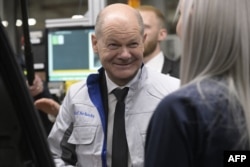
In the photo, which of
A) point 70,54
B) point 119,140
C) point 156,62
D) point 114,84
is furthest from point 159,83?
point 70,54

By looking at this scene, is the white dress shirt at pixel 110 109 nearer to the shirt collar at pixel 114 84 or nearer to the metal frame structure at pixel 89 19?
the shirt collar at pixel 114 84

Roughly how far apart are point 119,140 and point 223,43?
904 millimetres

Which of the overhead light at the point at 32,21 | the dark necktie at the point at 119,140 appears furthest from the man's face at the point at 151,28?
the overhead light at the point at 32,21

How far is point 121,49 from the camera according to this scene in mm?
2252

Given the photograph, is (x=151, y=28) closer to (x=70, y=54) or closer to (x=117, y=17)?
(x=70, y=54)

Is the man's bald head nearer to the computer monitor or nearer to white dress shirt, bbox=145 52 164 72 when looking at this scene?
white dress shirt, bbox=145 52 164 72

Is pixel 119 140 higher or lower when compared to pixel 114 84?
lower

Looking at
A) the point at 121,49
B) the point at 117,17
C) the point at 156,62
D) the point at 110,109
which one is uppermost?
the point at 117,17

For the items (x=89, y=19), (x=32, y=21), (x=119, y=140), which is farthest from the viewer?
(x=32, y=21)

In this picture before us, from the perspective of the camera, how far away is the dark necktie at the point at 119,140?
2.14m

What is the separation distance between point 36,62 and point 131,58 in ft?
8.01

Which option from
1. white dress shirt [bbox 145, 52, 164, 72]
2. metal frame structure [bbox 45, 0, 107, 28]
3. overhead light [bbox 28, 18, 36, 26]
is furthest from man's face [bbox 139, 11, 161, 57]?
overhead light [bbox 28, 18, 36, 26]

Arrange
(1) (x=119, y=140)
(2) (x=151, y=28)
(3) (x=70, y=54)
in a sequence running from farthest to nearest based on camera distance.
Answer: (3) (x=70, y=54)
(2) (x=151, y=28)
(1) (x=119, y=140)

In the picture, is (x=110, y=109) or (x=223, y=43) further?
(x=110, y=109)
